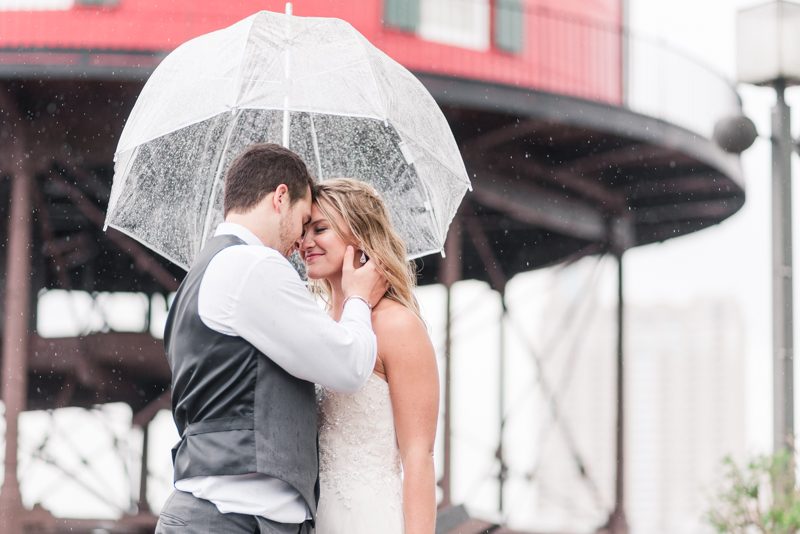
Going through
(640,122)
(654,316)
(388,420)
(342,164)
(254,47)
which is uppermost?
(640,122)

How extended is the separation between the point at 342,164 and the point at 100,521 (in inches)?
513

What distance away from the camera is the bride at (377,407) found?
132 inches

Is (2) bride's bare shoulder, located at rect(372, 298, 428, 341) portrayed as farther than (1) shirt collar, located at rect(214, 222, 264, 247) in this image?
Yes

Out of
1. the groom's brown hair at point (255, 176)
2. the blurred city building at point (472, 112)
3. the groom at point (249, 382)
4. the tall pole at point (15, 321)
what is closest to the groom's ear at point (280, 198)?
the groom's brown hair at point (255, 176)

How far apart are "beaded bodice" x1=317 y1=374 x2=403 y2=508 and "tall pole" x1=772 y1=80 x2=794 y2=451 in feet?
17.6

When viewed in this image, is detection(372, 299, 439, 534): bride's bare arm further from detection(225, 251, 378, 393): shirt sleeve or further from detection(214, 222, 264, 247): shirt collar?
detection(214, 222, 264, 247): shirt collar

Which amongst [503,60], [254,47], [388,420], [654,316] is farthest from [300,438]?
[654,316]

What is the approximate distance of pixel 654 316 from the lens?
124 metres

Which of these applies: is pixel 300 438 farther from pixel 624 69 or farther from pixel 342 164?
pixel 624 69

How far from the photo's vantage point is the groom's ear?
318 cm

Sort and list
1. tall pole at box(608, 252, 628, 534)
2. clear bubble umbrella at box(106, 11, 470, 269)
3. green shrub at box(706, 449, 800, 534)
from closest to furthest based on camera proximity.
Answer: clear bubble umbrella at box(106, 11, 470, 269) < green shrub at box(706, 449, 800, 534) < tall pole at box(608, 252, 628, 534)

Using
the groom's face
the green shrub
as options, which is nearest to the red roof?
the green shrub

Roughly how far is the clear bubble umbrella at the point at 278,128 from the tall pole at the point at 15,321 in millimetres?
7554

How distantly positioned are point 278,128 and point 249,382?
207 cm
